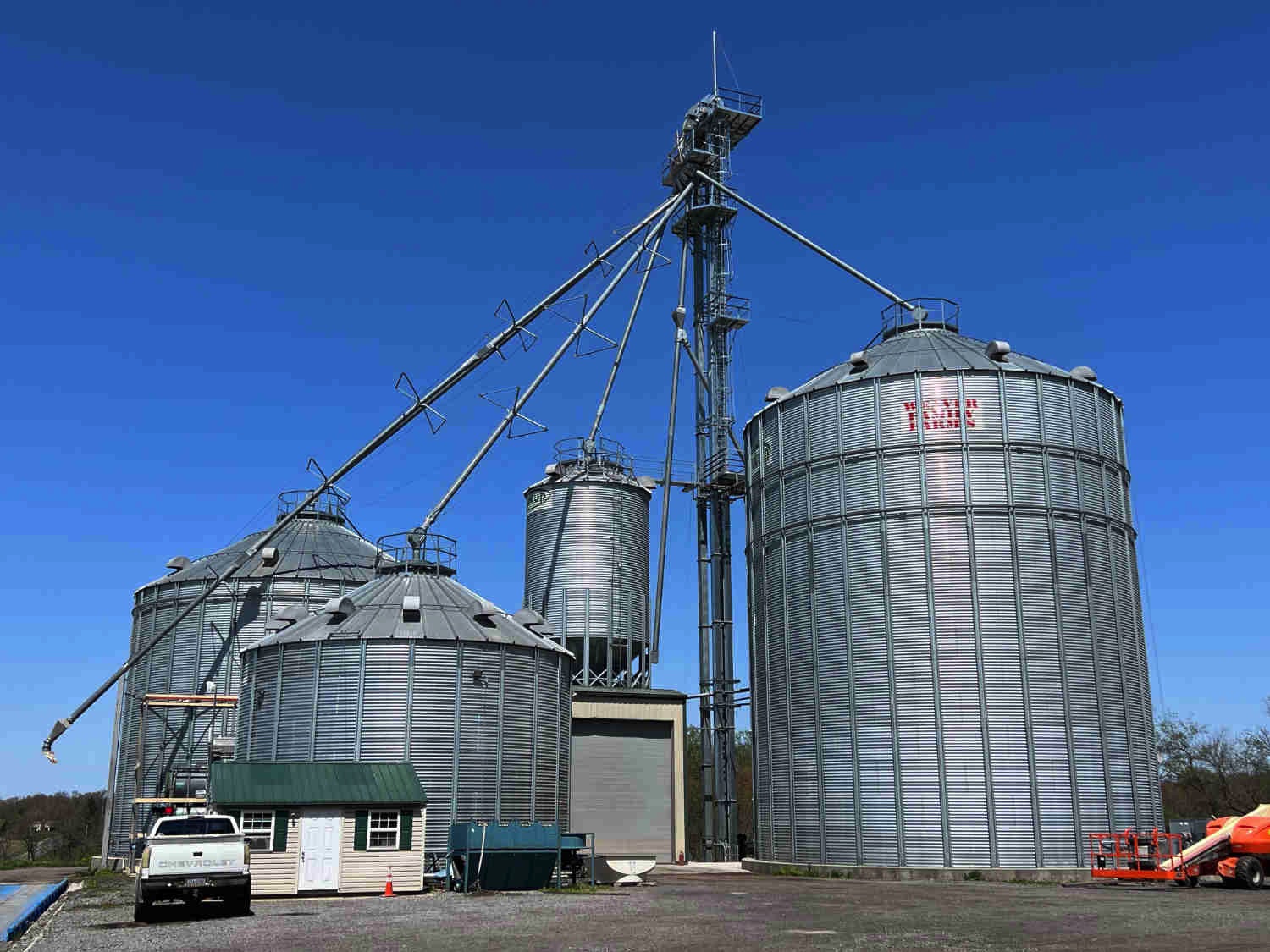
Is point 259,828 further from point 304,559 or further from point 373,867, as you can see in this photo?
point 304,559

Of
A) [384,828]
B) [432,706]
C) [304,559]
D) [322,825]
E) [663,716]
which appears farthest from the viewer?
[304,559]

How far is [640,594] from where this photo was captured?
59.8 metres

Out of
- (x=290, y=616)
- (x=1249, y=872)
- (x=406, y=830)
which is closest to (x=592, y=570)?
(x=290, y=616)

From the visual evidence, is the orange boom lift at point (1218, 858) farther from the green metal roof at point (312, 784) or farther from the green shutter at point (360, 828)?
the green shutter at point (360, 828)

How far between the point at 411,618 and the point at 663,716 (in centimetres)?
1715

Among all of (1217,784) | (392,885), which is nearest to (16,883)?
(392,885)

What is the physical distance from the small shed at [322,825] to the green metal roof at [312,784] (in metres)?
0.03

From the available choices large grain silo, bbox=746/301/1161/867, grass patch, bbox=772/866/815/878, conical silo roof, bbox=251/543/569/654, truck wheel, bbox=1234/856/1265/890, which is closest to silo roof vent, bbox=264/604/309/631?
conical silo roof, bbox=251/543/569/654

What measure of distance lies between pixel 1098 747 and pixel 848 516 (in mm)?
11641

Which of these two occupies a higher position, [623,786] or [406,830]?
[623,786]

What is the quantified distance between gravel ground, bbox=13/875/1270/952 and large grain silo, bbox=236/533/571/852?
8098 mm

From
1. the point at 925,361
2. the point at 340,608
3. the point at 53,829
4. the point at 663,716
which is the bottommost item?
the point at 53,829

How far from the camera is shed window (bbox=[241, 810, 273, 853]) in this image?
108ft

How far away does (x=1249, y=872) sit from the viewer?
32.6 meters
